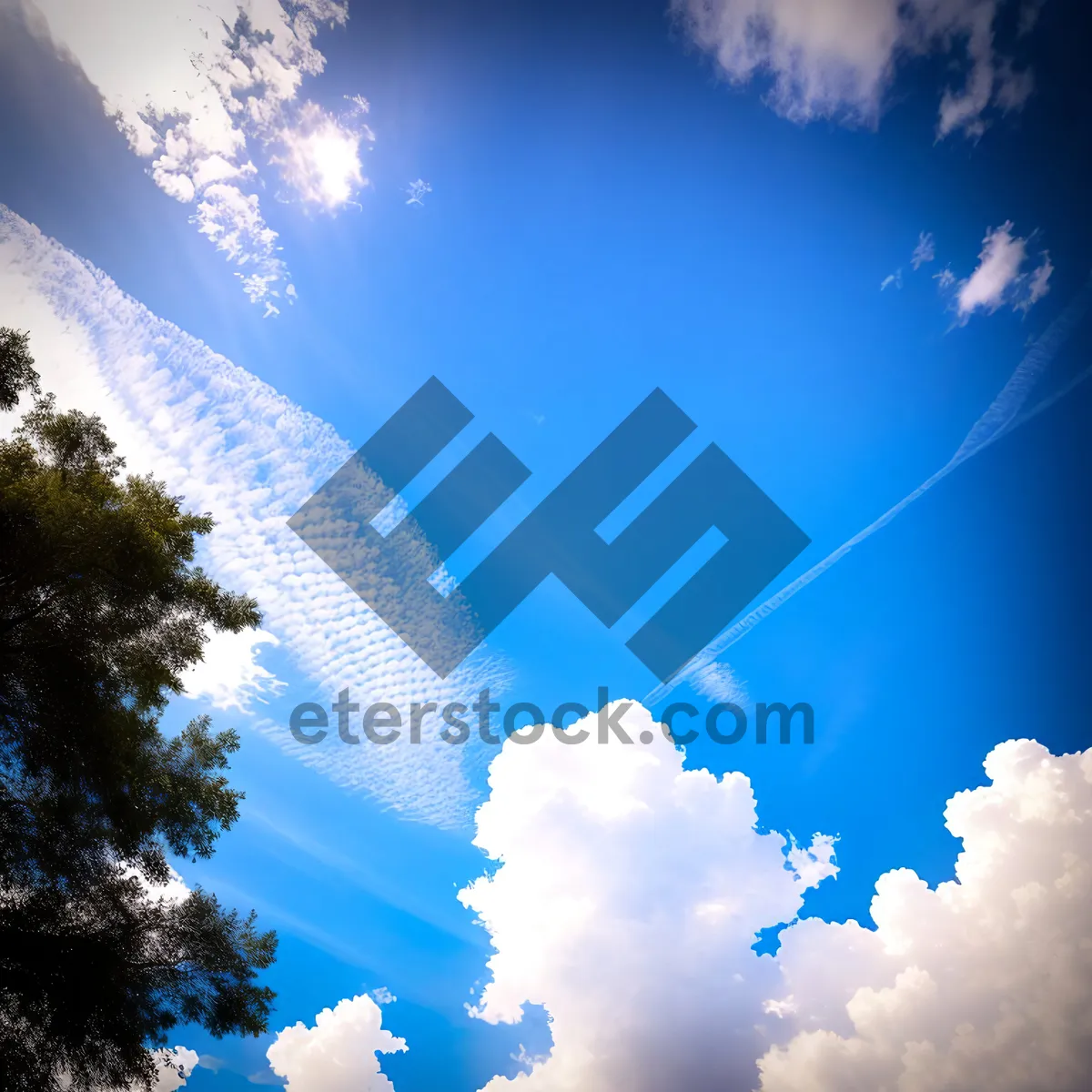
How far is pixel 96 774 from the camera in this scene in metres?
6.52

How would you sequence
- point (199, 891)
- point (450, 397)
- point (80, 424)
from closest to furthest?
1. point (80, 424)
2. point (199, 891)
3. point (450, 397)

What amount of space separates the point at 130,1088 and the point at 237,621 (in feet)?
19.5

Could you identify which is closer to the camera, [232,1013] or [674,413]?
[232,1013]

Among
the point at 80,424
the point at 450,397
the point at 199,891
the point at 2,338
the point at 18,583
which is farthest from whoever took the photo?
the point at 450,397

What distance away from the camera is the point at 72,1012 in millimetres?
6125

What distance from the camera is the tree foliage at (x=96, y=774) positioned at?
5.92 meters

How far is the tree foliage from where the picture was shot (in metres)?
5.92

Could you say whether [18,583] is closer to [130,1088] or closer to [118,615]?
[118,615]

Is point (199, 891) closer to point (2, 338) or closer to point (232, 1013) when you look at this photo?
point (232, 1013)

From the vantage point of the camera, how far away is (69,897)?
6.54 metres

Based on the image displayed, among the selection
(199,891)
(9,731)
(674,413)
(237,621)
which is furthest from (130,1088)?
(674,413)

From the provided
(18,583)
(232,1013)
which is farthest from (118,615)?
(232,1013)

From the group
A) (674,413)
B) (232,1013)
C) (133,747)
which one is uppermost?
(674,413)

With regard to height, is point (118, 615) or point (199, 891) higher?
point (118, 615)
